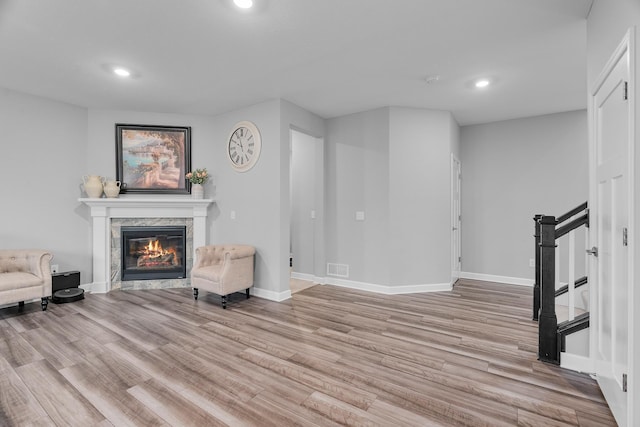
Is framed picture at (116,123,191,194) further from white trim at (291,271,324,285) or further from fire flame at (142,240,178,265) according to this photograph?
white trim at (291,271,324,285)

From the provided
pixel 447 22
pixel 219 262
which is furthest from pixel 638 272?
pixel 219 262

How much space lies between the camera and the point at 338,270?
16.1 feet

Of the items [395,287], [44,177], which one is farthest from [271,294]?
[44,177]

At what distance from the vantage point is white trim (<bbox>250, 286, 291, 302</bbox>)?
4.12 metres

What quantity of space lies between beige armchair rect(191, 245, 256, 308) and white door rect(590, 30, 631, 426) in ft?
11.3

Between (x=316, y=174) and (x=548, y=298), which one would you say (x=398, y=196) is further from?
(x=548, y=298)

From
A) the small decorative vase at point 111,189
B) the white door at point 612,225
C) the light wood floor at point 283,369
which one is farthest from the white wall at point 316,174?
the white door at point 612,225

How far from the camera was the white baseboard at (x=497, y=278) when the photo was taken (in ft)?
16.3

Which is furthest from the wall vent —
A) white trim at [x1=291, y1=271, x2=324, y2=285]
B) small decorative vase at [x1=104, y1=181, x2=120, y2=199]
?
small decorative vase at [x1=104, y1=181, x2=120, y2=199]

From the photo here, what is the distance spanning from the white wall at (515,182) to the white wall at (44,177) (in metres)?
6.09

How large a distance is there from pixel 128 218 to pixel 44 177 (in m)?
1.11

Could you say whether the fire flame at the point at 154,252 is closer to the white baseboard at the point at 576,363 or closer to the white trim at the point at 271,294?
the white trim at the point at 271,294

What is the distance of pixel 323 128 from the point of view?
502 cm

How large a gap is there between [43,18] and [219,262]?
302 cm
